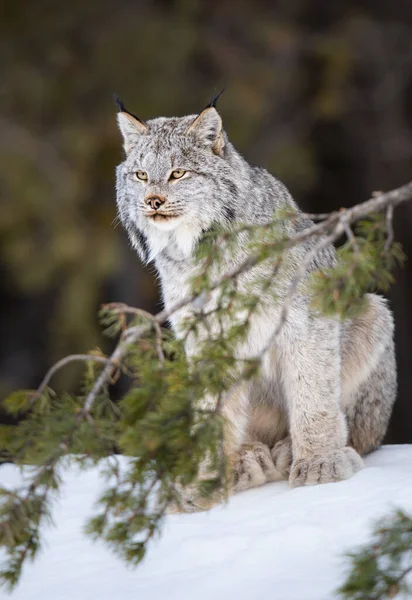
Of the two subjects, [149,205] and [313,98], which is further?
[313,98]

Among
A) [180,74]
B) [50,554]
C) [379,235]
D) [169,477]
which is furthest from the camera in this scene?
[180,74]

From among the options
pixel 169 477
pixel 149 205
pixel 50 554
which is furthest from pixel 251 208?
pixel 169 477

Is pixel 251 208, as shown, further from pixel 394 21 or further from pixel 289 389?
pixel 394 21

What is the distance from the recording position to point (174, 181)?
4.14m

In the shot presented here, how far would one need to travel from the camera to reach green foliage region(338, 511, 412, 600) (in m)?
2.40

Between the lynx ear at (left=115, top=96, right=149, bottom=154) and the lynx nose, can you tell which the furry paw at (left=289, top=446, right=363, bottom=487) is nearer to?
the lynx nose

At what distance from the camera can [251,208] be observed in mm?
4230

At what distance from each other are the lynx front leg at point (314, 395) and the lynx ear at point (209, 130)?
84cm

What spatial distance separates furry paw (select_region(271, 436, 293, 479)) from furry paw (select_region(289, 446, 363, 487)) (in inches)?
6.5

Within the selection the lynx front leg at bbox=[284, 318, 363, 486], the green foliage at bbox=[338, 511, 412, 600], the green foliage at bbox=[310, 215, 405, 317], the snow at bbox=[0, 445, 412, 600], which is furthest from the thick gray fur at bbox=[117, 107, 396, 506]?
the green foliage at bbox=[338, 511, 412, 600]

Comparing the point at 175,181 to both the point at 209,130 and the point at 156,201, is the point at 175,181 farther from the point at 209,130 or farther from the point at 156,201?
the point at 209,130

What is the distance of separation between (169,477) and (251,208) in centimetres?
196

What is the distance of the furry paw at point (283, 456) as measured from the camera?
166 inches

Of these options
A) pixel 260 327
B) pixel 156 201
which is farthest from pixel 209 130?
pixel 260 327
